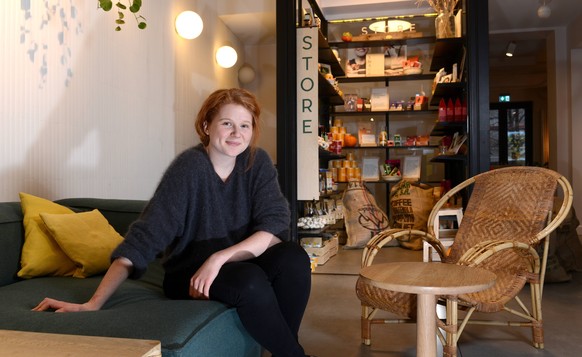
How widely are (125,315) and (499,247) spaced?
5.20 ft

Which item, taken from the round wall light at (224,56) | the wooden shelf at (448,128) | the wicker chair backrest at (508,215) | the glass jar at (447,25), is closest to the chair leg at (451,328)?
the wicker chair backrest at (508,215)

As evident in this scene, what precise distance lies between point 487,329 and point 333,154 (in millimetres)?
3135

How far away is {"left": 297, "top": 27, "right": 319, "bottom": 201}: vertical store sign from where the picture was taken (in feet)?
15.1

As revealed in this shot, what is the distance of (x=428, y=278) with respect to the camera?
75.0 inches

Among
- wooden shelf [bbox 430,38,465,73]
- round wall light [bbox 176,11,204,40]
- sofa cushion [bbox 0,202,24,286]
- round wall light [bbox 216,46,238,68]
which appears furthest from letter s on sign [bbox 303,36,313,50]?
sofa cushion [bbox 0,202,24,286]

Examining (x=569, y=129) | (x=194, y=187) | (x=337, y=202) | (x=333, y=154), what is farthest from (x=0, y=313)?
(x=569, y=129)

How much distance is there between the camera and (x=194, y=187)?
1.91 metres

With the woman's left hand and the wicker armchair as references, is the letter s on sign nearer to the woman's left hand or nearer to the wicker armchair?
the wicker armchair

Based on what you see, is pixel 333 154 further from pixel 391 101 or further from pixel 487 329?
pixel 487 329

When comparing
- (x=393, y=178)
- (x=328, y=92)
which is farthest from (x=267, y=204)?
(x=393, y=178)

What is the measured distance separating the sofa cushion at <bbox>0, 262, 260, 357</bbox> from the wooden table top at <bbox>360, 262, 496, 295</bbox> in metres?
0.51

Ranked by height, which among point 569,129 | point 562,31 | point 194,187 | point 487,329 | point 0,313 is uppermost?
point 562,31

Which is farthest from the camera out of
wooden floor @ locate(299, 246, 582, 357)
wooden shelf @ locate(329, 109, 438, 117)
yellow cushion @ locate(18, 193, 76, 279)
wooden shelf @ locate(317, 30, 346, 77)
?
wooden shelf @ locate(329, 109, 438, 117)

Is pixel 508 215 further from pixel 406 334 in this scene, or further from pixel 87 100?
pixel 87 100
